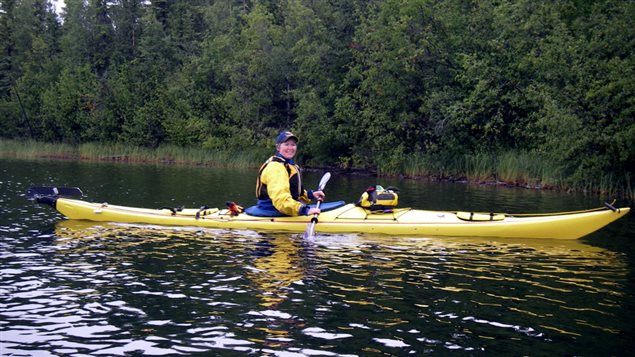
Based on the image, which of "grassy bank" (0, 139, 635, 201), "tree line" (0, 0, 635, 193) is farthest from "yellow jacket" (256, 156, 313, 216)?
"tree line" (0, 0, 635, 193)

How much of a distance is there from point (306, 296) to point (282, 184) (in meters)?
4.17

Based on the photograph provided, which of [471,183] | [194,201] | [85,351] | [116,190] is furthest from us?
[471,183]

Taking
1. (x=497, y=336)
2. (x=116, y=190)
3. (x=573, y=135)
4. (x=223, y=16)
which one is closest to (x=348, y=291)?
(x=497, y=336)

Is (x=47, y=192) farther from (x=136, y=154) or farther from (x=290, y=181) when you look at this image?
(x=136, y=154)

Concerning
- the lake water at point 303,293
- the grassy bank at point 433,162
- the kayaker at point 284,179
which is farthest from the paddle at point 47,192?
the grassy bank at point 433,162

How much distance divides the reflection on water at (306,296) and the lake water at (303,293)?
0.02m

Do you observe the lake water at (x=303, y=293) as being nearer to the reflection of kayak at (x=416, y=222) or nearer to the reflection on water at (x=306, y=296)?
the reflection on water at (x=306, y=296)

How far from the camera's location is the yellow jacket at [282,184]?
11.4 m

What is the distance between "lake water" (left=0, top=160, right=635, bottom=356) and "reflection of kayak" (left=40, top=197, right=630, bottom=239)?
284 mm

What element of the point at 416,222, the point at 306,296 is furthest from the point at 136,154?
the point at 306,296

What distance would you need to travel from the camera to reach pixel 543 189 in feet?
74.7

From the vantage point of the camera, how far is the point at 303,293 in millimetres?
7574

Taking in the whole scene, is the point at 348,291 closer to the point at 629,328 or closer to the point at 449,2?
the point at 629,328

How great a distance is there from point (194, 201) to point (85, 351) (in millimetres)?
11474
